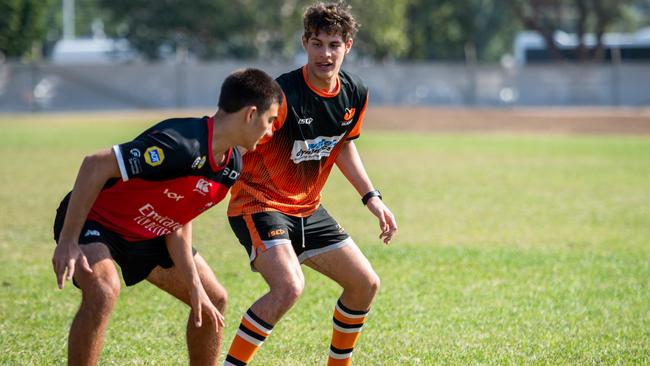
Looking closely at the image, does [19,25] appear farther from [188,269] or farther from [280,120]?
[188,269]

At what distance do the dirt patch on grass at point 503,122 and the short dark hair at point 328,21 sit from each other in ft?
101

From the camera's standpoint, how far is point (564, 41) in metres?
67.8

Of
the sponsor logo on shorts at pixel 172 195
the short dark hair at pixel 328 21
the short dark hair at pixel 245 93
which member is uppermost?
the short dark hair at pixel 328 21

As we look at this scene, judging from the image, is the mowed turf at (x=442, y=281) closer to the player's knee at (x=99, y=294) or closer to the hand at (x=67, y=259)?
the player's knee at (x=99, y=294)

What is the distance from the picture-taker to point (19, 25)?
165 ft

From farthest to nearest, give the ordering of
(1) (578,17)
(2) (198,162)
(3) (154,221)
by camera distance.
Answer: (1) (578,17) < (3) (154,221) < (2) (198,162)

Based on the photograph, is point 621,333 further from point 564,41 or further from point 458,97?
point 564,41

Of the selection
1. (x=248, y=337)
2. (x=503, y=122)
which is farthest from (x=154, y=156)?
(x=503, y=122)

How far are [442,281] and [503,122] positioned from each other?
104ft

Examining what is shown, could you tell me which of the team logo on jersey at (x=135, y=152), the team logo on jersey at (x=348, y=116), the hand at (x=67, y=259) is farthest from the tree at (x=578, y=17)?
the hand at (x=67, y=259)

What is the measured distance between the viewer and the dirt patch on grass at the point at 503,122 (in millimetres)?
36406

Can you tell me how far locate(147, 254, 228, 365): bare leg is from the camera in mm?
5230

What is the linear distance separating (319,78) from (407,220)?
7.76m

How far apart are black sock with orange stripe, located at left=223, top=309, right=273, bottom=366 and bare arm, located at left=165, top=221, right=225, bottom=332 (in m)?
0.19
